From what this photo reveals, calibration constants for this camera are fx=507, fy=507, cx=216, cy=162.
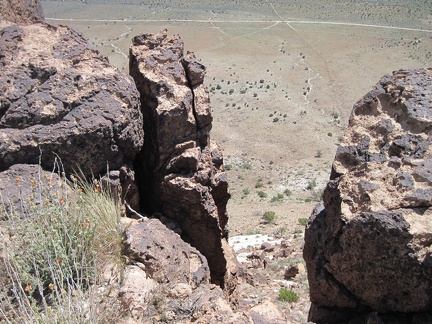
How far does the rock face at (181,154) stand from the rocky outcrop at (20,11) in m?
2.07

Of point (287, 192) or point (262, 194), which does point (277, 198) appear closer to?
point (262, 194)

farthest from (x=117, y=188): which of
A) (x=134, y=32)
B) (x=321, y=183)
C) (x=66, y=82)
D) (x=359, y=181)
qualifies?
(x=134, y=32)

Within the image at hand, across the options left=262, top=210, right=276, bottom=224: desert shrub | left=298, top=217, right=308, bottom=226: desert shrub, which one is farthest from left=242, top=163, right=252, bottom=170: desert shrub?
left=298, top=217, right=308, bottom=226: desert shrub

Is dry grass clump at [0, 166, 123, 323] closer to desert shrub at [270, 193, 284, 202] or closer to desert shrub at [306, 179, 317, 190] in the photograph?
desert shrub at [270, 193, 284, 202]

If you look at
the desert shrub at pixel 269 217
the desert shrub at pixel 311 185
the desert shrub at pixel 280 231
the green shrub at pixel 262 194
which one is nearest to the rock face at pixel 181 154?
the desert shrub at pixel 280 231

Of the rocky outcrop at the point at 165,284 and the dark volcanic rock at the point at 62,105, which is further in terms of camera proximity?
the dark volcanic rock at the point at 62,105

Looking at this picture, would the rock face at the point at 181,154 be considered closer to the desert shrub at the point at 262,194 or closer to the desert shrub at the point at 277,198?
the desert shrub at the point at 277,198

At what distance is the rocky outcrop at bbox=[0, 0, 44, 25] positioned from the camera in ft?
25.5

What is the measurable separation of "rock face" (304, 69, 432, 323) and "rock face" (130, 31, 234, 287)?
2.21 m

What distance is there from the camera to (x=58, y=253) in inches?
160

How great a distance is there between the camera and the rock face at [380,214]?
3.83 metres

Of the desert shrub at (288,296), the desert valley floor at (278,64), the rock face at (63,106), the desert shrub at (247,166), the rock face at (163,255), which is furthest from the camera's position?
the desert shrub at (247,166)

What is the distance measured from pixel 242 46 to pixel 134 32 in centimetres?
1621

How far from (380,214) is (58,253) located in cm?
256
